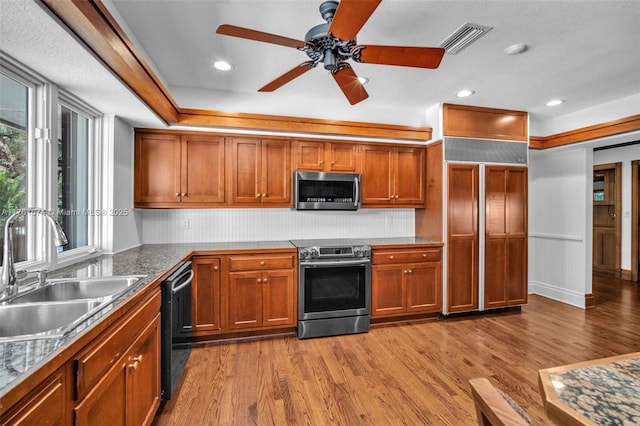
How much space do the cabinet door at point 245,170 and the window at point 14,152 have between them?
162cm

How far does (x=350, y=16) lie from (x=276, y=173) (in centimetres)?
212

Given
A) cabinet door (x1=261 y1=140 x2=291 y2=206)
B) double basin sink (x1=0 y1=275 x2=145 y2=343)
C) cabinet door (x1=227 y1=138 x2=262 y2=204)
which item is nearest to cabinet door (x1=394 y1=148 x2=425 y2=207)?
cabinet door (x1=261 y1=140 x2=291 y2=206)

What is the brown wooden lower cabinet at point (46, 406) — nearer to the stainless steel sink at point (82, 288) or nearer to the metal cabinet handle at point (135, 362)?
the metal cabinet handle at point (135, 362)

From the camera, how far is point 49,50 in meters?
1.55

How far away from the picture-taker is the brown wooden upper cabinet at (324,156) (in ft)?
11.2

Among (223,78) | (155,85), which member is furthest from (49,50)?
(223,78)

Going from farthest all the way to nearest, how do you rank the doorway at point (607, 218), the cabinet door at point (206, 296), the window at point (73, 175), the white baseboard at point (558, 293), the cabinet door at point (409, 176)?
the doorway at point (607, 218)
the white baseboard at point (558, 293)
the cabinet door at point (409, 176)
the cabinet door at point (206, 296)
the window at point (73, 175)

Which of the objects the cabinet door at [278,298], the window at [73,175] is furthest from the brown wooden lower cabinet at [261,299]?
the window at [73,175]

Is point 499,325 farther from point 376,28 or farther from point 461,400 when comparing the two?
point 376,28

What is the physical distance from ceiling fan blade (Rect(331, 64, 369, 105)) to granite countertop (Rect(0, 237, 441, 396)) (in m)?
1.59

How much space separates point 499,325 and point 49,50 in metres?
4.36

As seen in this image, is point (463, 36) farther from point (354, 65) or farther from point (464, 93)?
point (464, 93)

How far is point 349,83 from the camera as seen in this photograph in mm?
2104

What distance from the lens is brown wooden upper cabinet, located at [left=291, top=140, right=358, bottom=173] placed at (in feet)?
11.2
